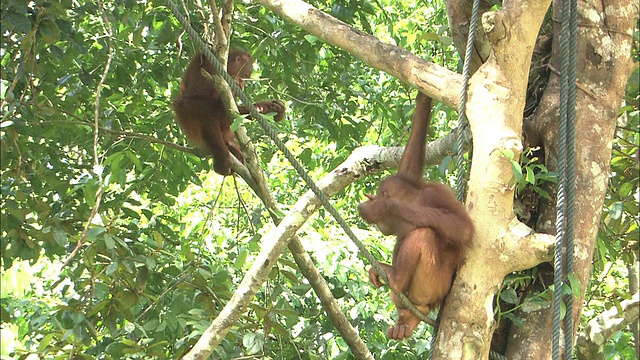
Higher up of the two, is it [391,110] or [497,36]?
[391,110]

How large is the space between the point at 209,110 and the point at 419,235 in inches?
95.3

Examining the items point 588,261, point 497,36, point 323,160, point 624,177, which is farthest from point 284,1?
point 323,160

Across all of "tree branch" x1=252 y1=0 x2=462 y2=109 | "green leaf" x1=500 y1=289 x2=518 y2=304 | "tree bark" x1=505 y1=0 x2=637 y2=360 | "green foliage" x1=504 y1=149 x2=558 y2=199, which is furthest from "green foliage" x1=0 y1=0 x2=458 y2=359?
"green leaf" x1=500 y1=289 x2=518 y2=304

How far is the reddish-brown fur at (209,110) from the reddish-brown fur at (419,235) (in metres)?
1.59

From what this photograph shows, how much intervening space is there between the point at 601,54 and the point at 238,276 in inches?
155

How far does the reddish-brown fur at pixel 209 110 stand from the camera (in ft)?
15.2

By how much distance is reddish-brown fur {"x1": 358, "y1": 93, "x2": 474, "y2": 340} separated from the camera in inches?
116

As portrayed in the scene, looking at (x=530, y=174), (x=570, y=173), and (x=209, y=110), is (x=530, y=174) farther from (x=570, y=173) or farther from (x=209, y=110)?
(x=209, y=110)

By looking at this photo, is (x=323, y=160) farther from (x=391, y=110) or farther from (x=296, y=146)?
(x=391, y=110)

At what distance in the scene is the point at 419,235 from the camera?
10.00 ft

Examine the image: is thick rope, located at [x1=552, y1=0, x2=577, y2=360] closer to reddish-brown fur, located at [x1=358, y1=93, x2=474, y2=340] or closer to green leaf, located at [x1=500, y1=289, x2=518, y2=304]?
green leaf, located at [x1=500, y1=289, x2=518, y2=304]

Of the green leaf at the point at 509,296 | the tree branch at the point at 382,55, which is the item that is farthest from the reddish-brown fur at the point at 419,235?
the tree branch at the point at 382,55

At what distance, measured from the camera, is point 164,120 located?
486 cm

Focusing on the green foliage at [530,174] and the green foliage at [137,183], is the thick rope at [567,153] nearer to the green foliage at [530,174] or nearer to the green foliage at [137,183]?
the green foliage at [530,174]
